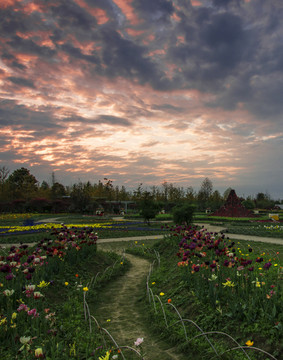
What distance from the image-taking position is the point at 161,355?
3980 millimetres

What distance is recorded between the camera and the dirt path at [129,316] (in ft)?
13.6

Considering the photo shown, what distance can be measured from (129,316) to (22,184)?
6421 cm

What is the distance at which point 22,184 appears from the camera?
208ft

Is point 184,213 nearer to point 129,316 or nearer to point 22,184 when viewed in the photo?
point 129,316

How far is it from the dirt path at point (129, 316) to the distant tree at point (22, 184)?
4938 cm

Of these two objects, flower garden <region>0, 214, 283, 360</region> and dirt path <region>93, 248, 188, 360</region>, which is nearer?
flower garden <region>0, 214, 283, 360</region>

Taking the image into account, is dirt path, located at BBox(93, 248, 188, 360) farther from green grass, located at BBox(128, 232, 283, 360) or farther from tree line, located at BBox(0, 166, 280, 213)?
tree line, located at BBox(0, 166, 280, 213)

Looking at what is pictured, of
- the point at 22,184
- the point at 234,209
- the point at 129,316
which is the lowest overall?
the point at 129,316

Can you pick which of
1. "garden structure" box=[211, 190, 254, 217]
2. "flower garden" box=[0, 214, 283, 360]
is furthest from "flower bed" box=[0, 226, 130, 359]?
"garden structure" box=[211, 190, 254, 217]

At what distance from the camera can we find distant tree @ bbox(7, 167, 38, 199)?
52.6 m

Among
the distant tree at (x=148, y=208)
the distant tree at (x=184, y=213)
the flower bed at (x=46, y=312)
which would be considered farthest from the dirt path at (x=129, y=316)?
the distant tree at (x=148, y=208)

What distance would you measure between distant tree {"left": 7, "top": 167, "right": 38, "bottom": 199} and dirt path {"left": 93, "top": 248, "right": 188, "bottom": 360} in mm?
49385

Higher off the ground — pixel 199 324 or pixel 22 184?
pixel 22 184

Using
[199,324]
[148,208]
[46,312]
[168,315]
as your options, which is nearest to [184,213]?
[148,208]
